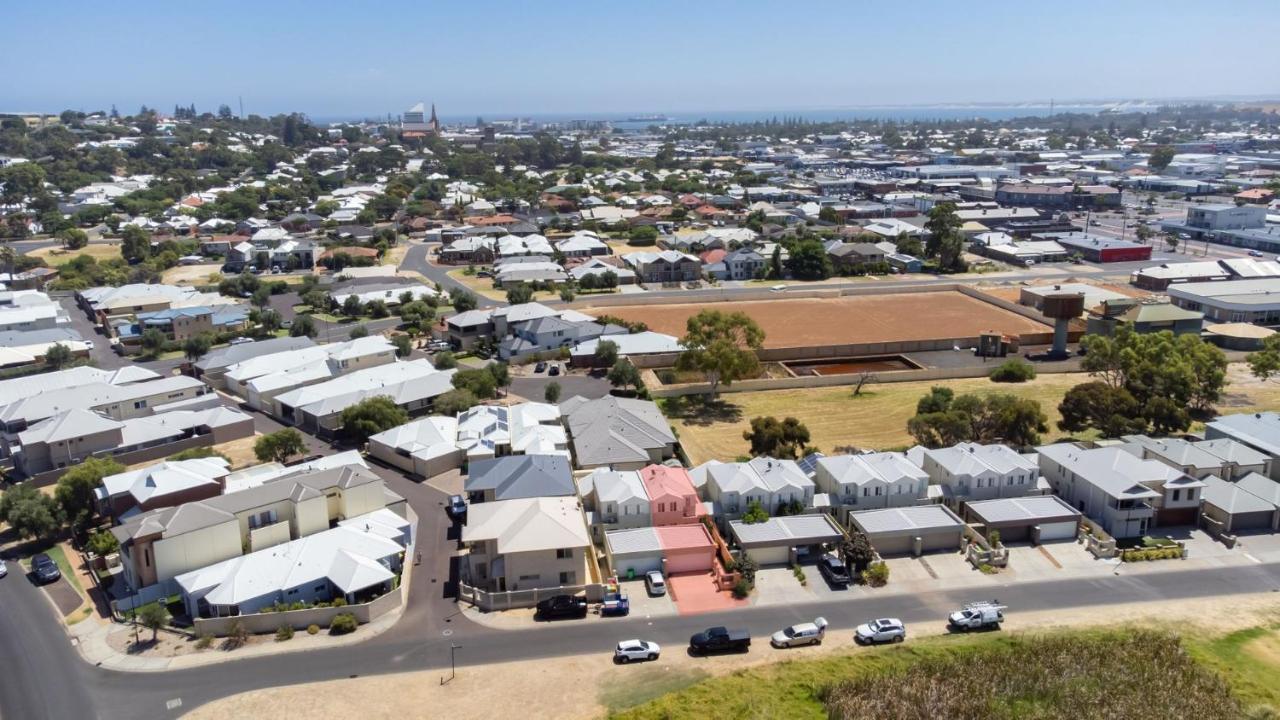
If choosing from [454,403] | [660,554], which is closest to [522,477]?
[660,554]

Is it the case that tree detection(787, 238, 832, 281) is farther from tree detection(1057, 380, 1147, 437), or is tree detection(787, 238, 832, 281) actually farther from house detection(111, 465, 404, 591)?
house detection(111, 465, 404, 591)

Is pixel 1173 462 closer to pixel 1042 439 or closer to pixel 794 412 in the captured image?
pixel 1042 439

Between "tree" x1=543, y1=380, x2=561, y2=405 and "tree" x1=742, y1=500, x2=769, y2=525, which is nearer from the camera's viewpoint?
"tree" x1=742, y1=500, x2=769, y2=525

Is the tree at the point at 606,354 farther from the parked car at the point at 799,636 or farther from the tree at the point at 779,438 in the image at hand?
the parked car at the point at 799,636

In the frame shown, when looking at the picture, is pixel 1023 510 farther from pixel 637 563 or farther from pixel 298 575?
pixel 298 575

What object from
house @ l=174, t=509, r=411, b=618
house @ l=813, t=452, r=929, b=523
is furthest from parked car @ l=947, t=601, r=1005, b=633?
house @ l=174, t=509, r=411, b=618

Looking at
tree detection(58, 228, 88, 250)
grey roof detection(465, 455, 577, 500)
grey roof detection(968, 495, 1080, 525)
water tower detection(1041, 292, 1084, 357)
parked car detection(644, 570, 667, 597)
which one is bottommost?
parked car detection(644, 570, 667, 597)
